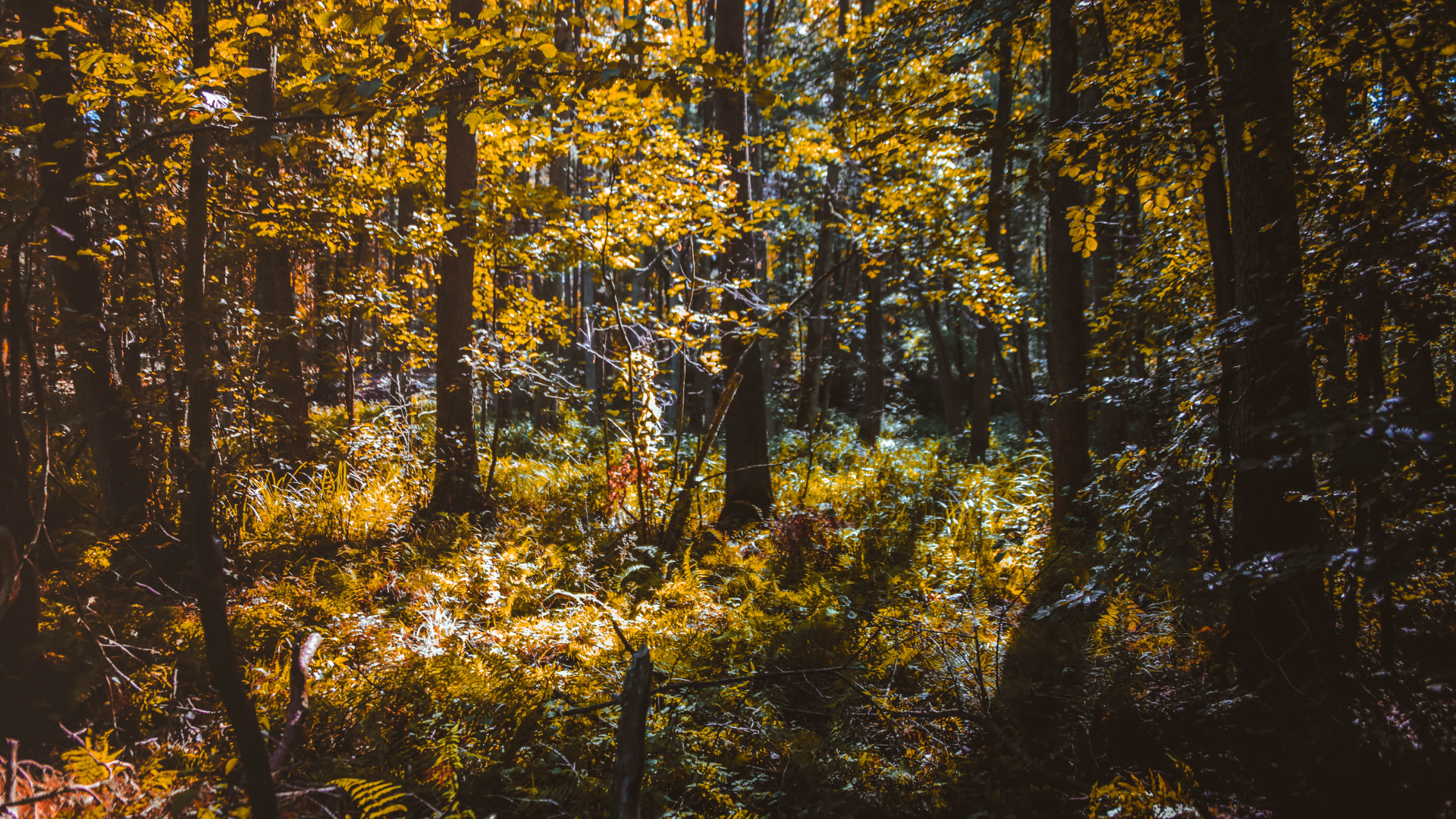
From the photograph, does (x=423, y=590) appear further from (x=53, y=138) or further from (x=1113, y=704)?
(x=1113, y=704)

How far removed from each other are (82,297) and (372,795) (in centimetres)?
493

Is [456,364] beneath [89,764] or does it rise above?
above

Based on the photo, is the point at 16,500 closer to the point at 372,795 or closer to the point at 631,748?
the point at 372,795

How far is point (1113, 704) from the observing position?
3.47 m

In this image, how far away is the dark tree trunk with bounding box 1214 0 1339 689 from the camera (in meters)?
2.76

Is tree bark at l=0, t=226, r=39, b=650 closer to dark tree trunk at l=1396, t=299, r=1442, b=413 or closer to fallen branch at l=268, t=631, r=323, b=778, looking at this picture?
fallen branch at l=268, t=631, r=323, b=778

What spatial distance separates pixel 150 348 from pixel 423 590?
316 centimetres

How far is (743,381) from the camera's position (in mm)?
7340

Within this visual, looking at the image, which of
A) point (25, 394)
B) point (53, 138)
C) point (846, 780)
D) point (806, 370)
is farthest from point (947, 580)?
point (25, 394)

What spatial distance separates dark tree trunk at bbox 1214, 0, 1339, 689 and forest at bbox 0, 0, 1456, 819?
1.1 inches

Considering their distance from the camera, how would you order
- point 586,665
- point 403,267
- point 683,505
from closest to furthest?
point 586,665
point 683,505
point 403,267

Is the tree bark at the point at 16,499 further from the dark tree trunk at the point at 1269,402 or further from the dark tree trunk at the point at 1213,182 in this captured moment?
the dark tree trunk at the point at 1269,402

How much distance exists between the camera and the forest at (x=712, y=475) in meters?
2.58

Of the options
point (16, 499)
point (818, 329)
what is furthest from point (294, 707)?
point (818, 329)
